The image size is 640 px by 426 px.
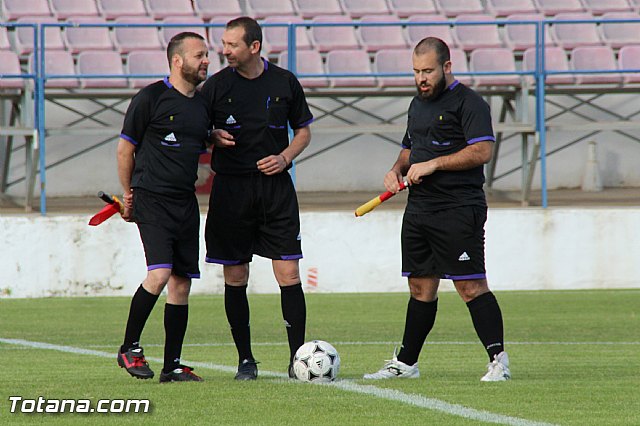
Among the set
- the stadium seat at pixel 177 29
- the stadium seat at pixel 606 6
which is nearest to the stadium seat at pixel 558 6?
the stadium seat at pixel 606 6

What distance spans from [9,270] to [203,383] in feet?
23.6

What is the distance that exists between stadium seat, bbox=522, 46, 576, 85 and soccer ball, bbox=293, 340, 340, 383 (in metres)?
10.0

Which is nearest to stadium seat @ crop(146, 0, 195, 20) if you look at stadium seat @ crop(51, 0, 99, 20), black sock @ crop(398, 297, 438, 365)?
stadium seat @ crop(51, 0, 99, 20)

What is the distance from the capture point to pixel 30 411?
218 inches

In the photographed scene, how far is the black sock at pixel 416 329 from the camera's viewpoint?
6.88 metres

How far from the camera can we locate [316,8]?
18125 mm

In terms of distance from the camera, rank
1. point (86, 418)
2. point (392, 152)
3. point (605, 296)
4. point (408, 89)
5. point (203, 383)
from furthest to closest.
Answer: point (392, 152) < point (408, 89) < point (605, 296) < point (203, 383) < point (86, 418)

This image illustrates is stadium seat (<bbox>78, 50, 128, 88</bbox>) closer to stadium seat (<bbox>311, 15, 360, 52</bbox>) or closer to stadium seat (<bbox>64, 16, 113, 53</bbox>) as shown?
stadium seat (<bbox>64, 16, 113, 53</bbox>)

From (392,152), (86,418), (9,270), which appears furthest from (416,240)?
(392,152)

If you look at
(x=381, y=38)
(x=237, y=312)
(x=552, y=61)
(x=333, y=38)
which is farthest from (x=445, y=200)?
(x=381, y=38)

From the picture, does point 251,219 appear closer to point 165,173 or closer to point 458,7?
point 165,173

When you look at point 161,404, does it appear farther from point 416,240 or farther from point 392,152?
point 392,152

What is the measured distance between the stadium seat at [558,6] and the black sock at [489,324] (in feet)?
40.8

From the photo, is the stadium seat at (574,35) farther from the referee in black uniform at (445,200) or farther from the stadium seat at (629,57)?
the referee in black uniform at (445,200)
